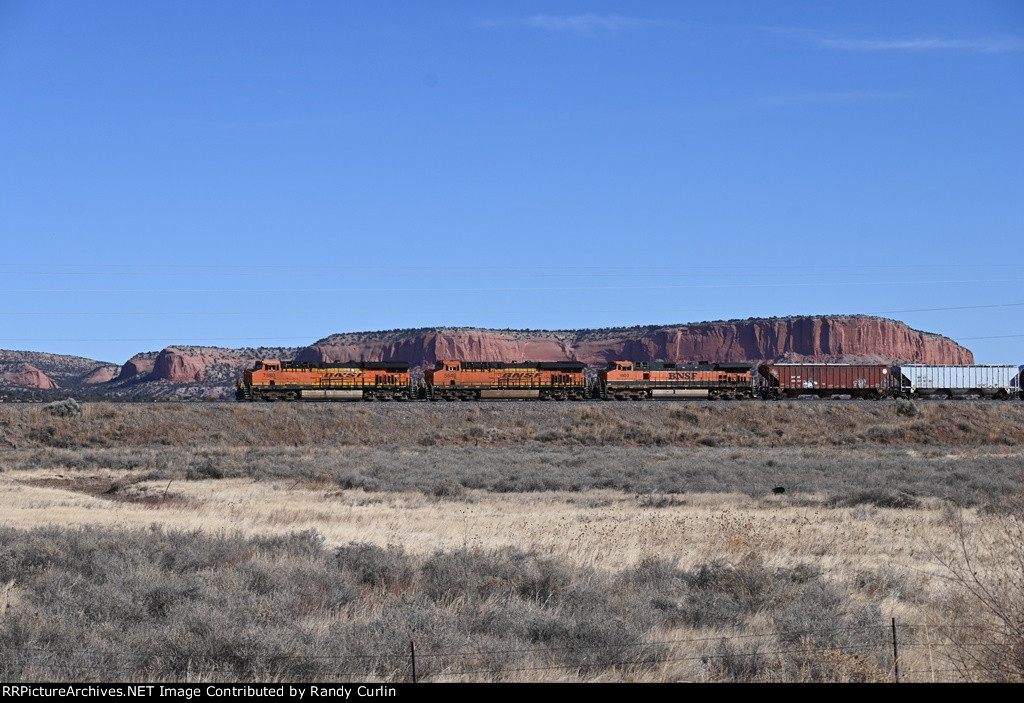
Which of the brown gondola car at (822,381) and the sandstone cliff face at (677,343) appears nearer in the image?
the brown gondola car at (822,381)

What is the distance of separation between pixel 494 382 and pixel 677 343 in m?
121

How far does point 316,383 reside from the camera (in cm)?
6862

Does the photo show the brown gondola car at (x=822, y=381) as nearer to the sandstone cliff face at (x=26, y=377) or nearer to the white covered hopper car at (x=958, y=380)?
the white covered hopper car at (x=958, y=380)

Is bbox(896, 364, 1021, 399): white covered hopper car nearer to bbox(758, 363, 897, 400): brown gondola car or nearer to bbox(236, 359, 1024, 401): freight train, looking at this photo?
bbox(236, 359, 1024, 401): freight train

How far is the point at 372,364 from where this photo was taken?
72500mm

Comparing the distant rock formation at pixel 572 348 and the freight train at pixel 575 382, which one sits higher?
the distant rock formation at pixel 572 348

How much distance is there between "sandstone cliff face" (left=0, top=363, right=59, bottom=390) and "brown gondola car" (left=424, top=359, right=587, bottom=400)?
426 ft

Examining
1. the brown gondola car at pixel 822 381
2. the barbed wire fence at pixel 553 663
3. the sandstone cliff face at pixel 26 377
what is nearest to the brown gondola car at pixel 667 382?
the brown gondola car at pixel 822 381

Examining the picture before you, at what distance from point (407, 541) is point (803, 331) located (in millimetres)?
183835

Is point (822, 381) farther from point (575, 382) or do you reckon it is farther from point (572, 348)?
point (572, 348)

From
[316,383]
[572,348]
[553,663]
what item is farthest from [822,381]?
[572,348]

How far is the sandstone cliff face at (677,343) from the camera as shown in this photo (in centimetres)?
17862

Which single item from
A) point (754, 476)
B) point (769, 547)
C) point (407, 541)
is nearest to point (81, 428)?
point (754, 476)

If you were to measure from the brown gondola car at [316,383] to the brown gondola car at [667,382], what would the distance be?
1526 cm
